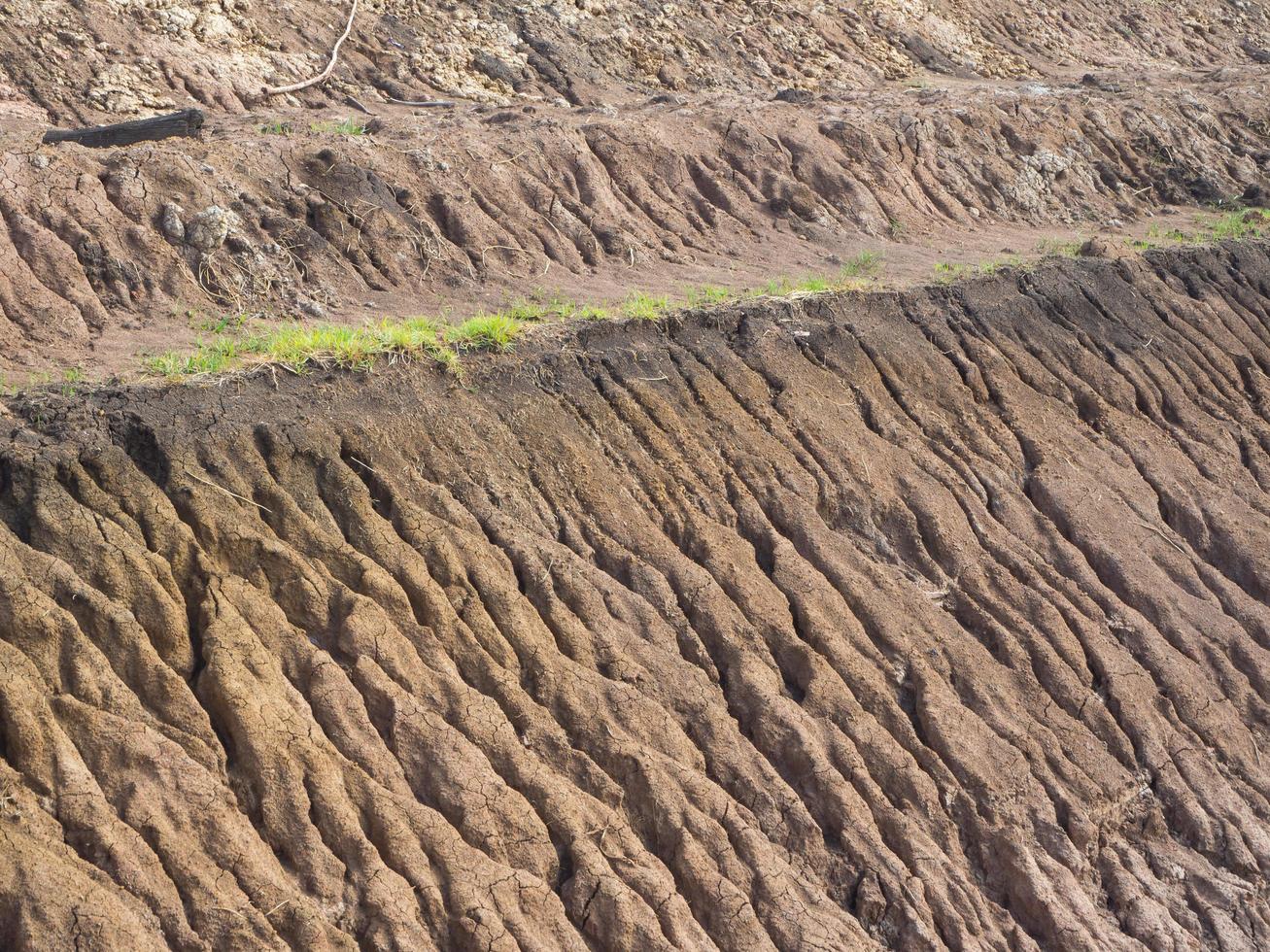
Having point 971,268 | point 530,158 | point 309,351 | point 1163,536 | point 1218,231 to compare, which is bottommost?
point 1163,536

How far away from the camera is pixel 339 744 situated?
5020mm

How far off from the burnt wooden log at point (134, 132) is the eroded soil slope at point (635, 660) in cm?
354

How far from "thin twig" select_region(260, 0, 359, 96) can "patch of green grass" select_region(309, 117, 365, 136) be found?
168cm

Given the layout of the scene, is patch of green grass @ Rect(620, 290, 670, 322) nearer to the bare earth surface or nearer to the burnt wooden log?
the bare earth surface

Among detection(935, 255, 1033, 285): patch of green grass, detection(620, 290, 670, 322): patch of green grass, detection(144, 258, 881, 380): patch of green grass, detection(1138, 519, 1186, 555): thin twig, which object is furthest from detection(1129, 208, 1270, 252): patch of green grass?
detection(620, 290, 670, 322): patch of green grass

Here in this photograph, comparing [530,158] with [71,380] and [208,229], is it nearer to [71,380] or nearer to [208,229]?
[208,229]

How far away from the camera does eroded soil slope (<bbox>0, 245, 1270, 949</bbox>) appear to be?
4684 millimetres

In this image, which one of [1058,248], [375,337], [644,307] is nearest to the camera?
[375,337]

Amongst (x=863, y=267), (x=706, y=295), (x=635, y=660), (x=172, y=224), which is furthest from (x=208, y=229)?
(x=863, y=267)

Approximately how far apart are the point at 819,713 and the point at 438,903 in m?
2.12

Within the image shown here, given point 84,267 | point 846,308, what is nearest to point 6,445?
point 84,267

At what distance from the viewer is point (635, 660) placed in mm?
5844

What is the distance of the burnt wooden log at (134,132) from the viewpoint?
8.62m

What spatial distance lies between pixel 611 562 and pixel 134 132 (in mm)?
5036
